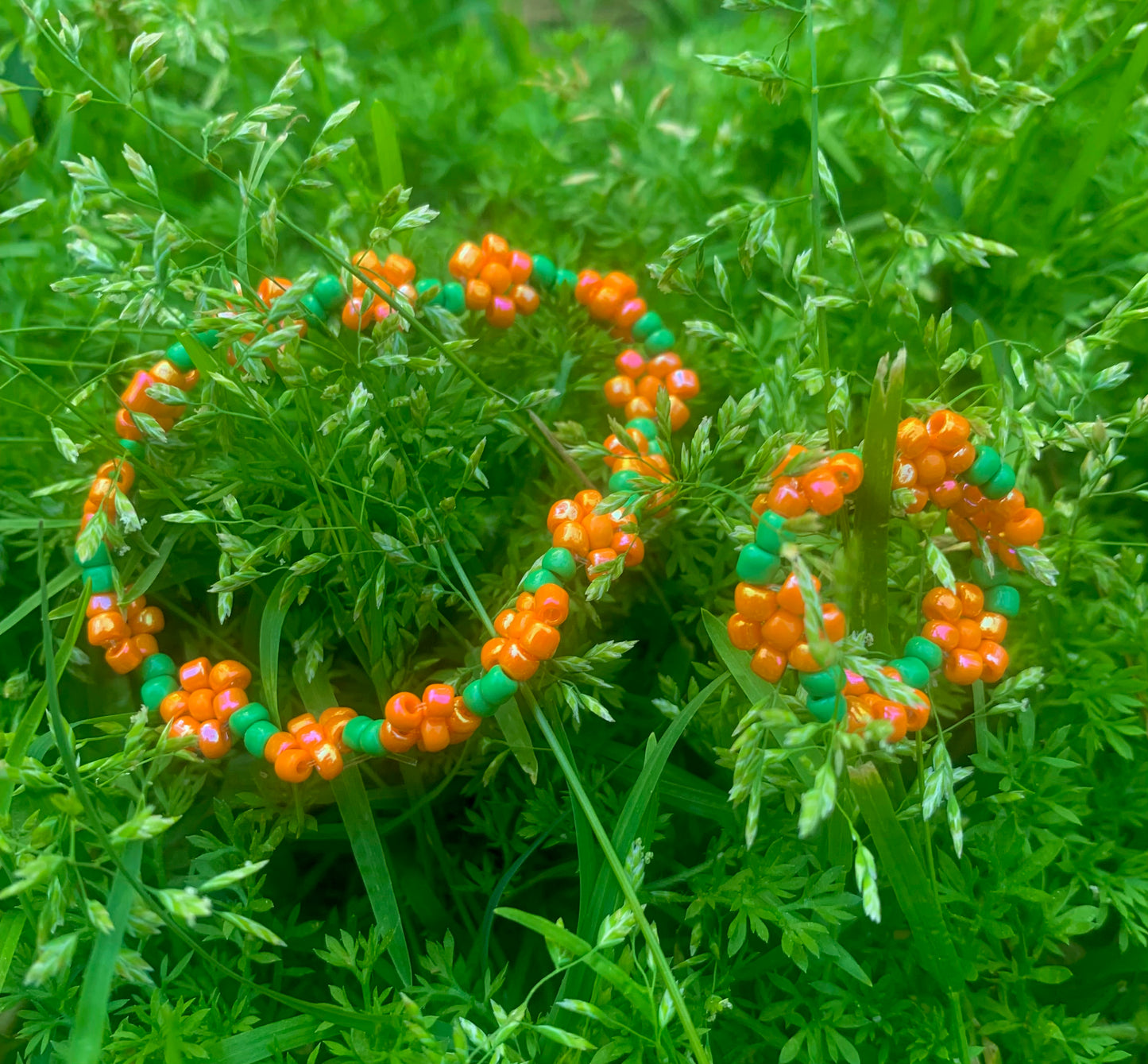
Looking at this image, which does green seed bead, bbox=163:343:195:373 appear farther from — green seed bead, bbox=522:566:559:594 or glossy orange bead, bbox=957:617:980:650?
glossy orange bead, bbox=957:617:980:650

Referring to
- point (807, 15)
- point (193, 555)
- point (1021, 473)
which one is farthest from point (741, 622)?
point (193, 555)

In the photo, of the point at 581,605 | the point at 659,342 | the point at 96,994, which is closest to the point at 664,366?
the point at 659,342

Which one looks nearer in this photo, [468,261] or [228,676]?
[228,676]

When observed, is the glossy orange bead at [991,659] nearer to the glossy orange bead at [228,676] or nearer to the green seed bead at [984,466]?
the green seed bead at [984,466]

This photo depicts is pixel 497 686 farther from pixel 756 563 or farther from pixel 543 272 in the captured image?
pixel 543 272

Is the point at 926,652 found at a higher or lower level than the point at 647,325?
lower

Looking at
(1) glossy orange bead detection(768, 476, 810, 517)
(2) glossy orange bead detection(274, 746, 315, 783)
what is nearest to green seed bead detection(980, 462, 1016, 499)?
(1) glossy orange bead detection(768, 476, 810, 517)

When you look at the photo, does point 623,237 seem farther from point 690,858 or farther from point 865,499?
point 690,858

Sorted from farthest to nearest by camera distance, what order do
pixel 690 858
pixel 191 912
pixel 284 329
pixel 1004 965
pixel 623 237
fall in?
pixel 623 237 → pixel 690 858 → pixel 1004 965 → pixel 284 329 → pixel 191 912
